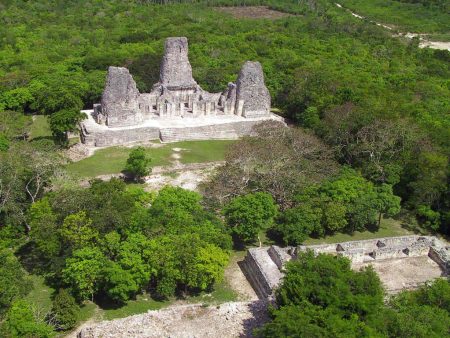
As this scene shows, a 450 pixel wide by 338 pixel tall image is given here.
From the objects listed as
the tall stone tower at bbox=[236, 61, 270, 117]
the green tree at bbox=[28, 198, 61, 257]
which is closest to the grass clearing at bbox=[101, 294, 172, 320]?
the green tree at bbox=[28, 198, 61, 257]

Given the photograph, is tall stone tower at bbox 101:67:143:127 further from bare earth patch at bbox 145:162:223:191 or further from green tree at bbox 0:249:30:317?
green tree at bbox 0:249:30:317

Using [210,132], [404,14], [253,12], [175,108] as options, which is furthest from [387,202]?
[404,14]

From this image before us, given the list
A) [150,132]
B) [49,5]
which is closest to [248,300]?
[150,132]

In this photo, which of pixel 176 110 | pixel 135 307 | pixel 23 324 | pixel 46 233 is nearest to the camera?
pixel 23 324

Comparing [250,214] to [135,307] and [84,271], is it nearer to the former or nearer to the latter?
[135,307]

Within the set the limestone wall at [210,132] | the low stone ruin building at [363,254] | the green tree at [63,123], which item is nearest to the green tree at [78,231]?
the low stone ruin building at [363,254]

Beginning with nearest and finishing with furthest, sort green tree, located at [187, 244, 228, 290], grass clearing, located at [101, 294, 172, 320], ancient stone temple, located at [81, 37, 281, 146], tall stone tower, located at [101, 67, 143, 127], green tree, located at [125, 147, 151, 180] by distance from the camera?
1. grass clearing, located at [101, 294, 172, 320]
2. green tree, located at [187, 244, 228, 290]
3. green tree, located at [125, 147, 151, 180]
4. tall stone tower, located at [101, 67, 143, 127]
5. ancient stone temple, located at [81, 37, 281, 146]
